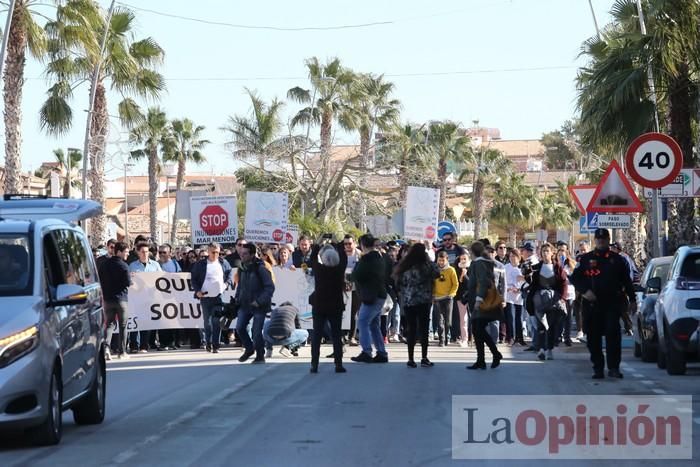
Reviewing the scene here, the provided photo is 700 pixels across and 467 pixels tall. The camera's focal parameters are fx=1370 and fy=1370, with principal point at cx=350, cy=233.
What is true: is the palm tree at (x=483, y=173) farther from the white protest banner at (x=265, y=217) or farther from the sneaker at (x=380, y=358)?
the sneaker at (x=380, y=358)

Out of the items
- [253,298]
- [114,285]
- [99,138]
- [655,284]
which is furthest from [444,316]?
[99,138]

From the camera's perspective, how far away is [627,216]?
28.0m

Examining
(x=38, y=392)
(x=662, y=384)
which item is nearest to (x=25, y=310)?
(x=38, y=392)

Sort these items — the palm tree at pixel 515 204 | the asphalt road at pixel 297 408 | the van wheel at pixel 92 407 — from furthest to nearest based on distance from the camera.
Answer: the palm tree at pixel 515 204, the van wheel at pixel 92 407, the asphalt road at pixel 297 408

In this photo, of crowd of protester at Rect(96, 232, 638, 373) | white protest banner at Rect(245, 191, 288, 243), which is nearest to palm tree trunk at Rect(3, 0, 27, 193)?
white protest banner at Rect(245, 191, 288, 243)

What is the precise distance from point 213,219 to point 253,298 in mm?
9952

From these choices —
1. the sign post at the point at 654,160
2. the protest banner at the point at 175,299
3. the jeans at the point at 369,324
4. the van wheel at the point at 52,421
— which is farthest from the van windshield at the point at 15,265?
the protest banner at the point at 175,299

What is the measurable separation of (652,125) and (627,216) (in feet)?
7.24

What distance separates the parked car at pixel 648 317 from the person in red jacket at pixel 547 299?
45.0 inches

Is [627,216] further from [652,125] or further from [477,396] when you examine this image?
[477,396]

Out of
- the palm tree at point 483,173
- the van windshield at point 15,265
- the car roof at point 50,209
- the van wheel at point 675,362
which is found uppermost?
the palm tree at point 483,173

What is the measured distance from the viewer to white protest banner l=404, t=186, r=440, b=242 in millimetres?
33438

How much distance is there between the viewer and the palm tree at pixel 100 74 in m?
36.2

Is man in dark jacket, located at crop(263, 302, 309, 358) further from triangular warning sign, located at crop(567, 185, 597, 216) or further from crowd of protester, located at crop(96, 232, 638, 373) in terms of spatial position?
triangular warning sign, located at crop(567, 185, 597, 216)
